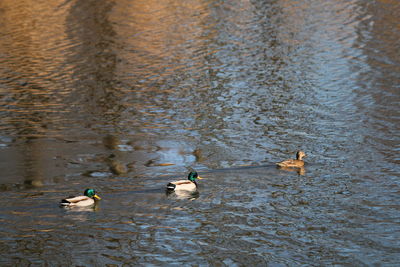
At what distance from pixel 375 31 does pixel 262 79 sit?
8.57 m

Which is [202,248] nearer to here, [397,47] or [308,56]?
[308,56]

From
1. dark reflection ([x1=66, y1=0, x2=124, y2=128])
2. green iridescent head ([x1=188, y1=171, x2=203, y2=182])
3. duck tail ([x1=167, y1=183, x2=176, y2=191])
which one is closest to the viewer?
duck tail ([x1=167, y1=183, x2=176, y2=191])

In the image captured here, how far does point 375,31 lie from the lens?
1099 inches

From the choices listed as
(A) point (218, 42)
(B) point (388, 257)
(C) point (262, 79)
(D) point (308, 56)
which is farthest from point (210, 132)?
(A) point (218, 42)

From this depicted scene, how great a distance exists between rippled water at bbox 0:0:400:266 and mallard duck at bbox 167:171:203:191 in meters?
0.19

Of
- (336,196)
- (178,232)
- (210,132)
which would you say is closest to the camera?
(178,232)

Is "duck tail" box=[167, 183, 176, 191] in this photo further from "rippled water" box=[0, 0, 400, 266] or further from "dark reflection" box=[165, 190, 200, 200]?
"rippled water" box=[0, 0, 400, 266]

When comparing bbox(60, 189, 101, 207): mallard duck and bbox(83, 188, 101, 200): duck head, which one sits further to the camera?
bbox(83, 188, 101, 200): duck head

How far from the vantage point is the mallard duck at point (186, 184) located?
1239 cm

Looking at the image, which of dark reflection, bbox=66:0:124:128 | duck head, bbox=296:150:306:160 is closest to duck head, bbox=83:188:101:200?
duck head, bbox=296:150:306:160

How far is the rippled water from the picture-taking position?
1073 centimetres

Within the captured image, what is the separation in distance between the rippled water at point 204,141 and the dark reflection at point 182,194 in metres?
0.07

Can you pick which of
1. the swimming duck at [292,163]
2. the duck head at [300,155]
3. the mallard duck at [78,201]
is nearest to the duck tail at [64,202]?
the mallard duck at [78,201]

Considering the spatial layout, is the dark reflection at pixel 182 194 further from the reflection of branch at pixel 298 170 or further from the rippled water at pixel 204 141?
the reflection of branch at pixel 298 170
